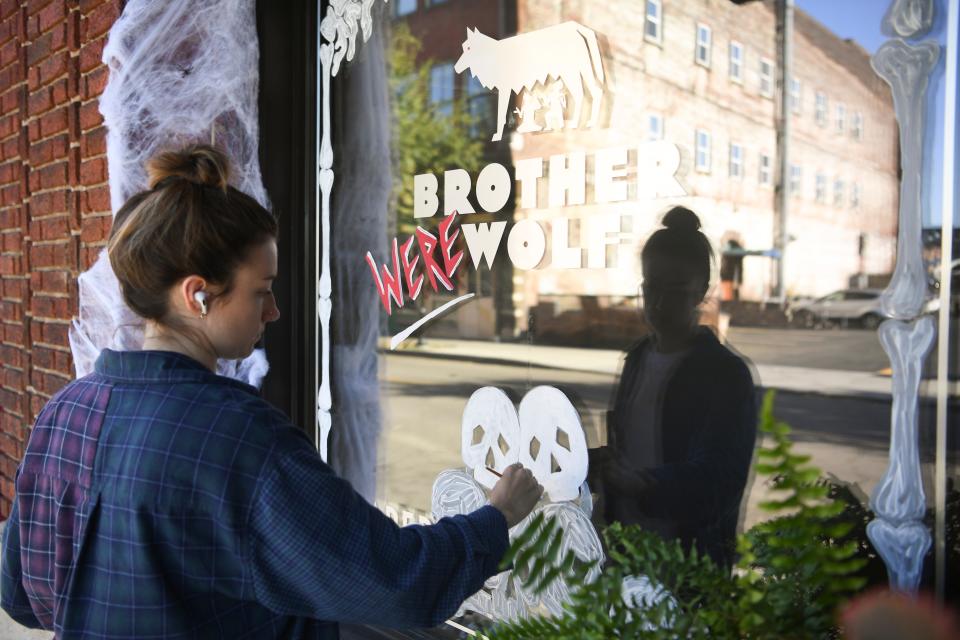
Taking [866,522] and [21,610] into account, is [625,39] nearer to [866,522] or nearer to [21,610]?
[866,522]

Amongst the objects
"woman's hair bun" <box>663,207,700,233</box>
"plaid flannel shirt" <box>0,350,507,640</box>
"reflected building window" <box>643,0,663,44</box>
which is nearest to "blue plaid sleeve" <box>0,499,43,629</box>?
"plaid flannel shirt" <box>0,350,507,640</box>

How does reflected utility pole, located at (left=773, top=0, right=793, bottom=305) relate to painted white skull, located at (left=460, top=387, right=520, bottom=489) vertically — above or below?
above

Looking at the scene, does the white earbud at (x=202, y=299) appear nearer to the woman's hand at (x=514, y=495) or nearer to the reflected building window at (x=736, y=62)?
the woman's hand at (x=514, y=495)

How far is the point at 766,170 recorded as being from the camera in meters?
1.68

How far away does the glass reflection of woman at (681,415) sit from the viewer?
1777mm

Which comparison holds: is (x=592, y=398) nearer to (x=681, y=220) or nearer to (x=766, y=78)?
(x=681, y=220)

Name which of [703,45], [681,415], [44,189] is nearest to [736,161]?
[703,45]

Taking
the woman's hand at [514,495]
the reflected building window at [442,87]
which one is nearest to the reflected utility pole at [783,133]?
the woman's hand at [514,495]

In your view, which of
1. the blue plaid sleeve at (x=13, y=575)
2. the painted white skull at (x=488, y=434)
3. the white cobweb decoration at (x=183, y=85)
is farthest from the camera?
the white cobweb decoration at (x=183, y=85)

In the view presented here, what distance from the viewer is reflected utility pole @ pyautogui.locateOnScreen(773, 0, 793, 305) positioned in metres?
1.64

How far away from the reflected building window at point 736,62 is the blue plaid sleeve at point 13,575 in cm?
167

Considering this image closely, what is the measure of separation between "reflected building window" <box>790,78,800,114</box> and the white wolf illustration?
50cm

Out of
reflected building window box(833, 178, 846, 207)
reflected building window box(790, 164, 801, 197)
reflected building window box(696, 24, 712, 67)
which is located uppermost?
reflected building window box(696, 24, 712, 67)

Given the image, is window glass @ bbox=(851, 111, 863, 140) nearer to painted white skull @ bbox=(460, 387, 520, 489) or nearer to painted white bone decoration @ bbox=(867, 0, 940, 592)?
painted white bone decoration @ bbox=(867, 0, 940, 592)
